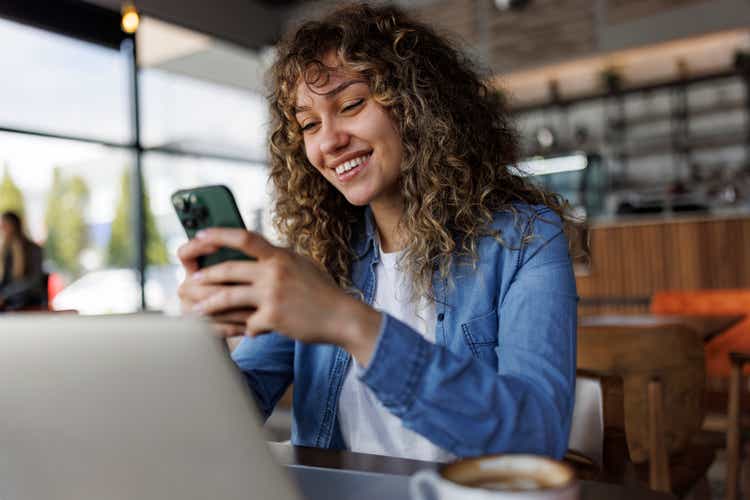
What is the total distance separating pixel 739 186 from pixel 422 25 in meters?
5.51

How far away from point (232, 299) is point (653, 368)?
55.8 inches

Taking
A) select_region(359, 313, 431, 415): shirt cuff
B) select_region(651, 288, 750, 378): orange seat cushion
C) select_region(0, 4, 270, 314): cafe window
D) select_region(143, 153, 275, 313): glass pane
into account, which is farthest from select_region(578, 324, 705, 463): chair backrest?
select_region(143, 153, 275, 313): glass pane

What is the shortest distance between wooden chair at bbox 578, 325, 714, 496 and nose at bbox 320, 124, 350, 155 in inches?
34.5

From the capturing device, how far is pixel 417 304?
1.15 metres

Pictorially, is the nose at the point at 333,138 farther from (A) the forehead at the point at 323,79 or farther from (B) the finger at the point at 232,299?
(B) the finger at the point at 232,299

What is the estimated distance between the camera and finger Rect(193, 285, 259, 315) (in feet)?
1.85

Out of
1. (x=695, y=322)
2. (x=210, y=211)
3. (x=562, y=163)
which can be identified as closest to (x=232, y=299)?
(x=210, y=211)

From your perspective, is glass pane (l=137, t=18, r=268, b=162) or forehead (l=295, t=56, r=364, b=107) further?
glass pane (l=137, t=18, r=268, b=162)

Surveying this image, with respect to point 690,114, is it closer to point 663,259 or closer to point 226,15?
point 663,259

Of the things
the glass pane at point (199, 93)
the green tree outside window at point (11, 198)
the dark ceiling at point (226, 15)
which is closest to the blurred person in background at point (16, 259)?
the green tree outside window at point (11, 198)

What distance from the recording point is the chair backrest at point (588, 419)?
1102mm

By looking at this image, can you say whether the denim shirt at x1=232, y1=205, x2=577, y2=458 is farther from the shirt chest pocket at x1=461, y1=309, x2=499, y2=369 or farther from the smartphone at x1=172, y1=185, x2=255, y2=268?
the smartphone at x1=172, y1=185, x2=255, y2=268

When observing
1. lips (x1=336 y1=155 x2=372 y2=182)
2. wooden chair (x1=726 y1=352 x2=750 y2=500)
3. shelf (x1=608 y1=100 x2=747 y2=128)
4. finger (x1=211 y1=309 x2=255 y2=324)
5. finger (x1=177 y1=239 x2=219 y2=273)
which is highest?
shelf (x1=608 y1=100 x2=747 y2=128)

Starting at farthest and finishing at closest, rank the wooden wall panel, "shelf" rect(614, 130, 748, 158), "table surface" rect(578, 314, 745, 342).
Answer: "shelf" rect(614, 130, 748, 158) → the wooden wall panel → "table surface" rect(578, 314, 745, 342)
